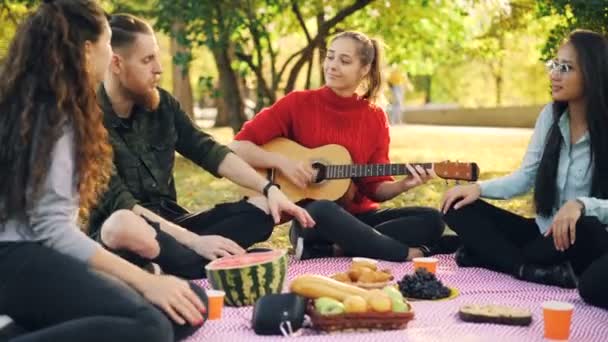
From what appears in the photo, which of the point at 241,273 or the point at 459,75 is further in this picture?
the point at 459,75

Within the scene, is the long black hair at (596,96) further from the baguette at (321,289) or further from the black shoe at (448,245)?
the baguette at (321,289)

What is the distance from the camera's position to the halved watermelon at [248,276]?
4.46 m

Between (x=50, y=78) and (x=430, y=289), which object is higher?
(x=50, y=78)

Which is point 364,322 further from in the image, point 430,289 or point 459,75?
point 459,75

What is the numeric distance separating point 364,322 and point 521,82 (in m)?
41.4

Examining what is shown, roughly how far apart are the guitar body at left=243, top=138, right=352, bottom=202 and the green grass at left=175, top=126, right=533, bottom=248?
1.22 m

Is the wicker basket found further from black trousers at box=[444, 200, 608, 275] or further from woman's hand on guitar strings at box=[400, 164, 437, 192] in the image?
woman's hand on guitar strings at box=[400, 164, 437, 192]

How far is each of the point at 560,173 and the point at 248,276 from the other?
1.93 m

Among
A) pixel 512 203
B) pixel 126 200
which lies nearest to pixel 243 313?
pixel 126 200

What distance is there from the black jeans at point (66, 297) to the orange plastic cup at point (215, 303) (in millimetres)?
708

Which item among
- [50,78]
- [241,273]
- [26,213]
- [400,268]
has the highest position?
[50,78]

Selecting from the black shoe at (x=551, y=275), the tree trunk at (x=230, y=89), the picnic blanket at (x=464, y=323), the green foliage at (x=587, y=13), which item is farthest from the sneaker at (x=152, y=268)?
the tree trunk at (x=230, y=89)

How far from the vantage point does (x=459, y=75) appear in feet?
163

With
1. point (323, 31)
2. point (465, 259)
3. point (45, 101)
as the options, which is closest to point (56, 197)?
point (45, 101)
